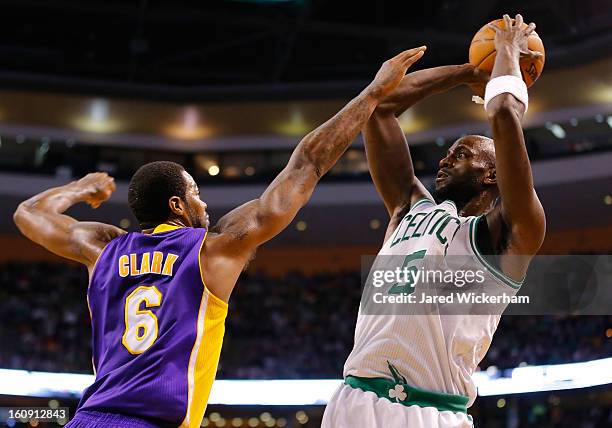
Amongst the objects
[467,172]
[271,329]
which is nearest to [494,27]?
[467,172]

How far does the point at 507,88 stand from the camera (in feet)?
12.0

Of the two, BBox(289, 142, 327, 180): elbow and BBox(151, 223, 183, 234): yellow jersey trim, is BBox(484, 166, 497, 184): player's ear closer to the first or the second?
BBox(289, 142, 327, 180): elbow

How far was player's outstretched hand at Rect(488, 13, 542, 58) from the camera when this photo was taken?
12.7 ft

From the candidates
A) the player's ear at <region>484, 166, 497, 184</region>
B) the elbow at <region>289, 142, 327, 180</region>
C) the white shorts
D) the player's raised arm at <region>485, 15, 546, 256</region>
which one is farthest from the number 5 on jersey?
the player's ear at <region>484, 166, 497, 184</region>

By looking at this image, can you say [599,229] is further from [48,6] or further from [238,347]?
[48,6]

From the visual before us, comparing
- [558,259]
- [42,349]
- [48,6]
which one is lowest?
[42,349]

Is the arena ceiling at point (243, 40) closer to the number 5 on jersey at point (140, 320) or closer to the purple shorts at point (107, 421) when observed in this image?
the number 5 on jersey at point (140, 320)

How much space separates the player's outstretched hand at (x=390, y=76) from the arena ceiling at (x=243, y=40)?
15298 millimetres

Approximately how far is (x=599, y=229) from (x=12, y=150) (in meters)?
15.6

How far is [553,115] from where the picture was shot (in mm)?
20578

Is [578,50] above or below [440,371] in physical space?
above

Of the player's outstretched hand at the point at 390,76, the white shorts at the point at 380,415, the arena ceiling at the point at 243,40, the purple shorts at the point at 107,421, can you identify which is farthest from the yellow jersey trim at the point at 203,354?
the arena ceiling at the point at 243,40

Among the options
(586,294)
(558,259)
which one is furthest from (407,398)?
(558,259)

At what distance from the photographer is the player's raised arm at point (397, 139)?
4.39 meters
